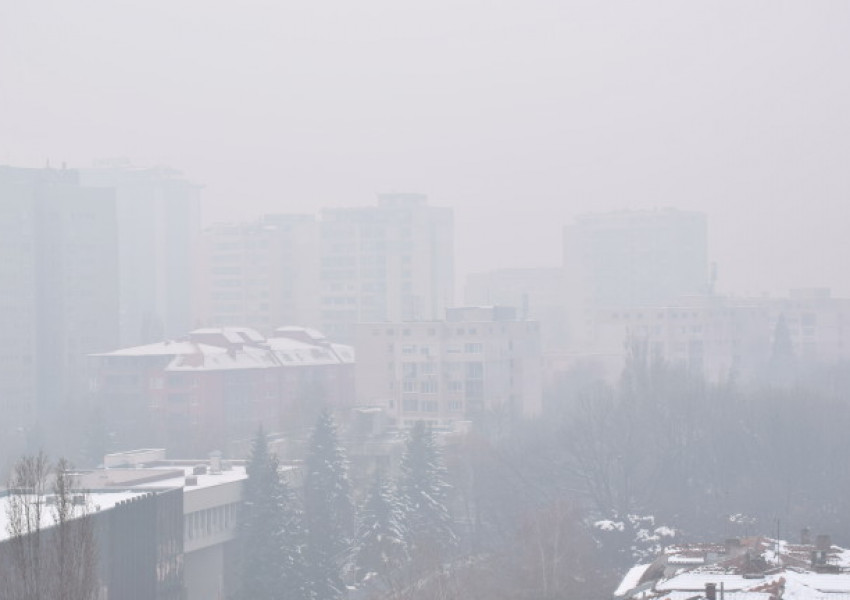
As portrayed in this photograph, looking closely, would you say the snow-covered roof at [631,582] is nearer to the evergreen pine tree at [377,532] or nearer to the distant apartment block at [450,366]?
the evergreen pine tree at [377,532]

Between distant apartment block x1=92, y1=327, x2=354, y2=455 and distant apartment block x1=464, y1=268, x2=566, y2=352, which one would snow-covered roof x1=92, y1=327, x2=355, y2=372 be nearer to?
distant apartment block x1=92, y1=327, x2=354, y2=455

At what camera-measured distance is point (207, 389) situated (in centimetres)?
5812

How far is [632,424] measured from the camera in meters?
41.4

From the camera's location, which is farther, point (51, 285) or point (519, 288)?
point (519, 288)

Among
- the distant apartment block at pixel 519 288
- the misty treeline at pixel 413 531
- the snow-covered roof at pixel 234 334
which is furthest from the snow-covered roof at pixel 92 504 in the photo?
the distant apartment block at pixel 519 288

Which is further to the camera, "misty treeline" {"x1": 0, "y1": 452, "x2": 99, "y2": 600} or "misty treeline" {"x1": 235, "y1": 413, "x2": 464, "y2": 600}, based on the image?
"misty treeline" {"x1": 235, "y1": 413, "x2": 464, "y2": 600}

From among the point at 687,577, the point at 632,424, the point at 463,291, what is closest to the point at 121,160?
the point at 463,291

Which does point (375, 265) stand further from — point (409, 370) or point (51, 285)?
point (409, 370)

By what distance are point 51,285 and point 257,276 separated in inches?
954


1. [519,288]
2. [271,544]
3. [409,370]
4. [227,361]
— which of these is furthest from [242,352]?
[519,288]

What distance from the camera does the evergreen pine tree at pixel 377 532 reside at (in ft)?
103

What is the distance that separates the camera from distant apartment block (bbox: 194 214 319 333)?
96625mm

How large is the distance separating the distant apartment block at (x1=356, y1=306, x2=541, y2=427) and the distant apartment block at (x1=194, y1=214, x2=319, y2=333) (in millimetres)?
35042

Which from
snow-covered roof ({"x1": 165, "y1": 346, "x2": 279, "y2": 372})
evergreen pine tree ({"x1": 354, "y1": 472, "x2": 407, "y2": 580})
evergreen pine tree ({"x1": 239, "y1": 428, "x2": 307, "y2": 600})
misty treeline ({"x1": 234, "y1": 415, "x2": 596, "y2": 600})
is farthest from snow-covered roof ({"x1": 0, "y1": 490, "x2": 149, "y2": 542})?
snow-covered roof ({"x1": 165, "y1": 346, "x2": 279, "y2": 372})
